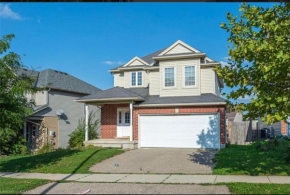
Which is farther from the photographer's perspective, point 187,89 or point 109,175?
point 187,89

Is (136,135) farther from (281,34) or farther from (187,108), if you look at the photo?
(281,34)

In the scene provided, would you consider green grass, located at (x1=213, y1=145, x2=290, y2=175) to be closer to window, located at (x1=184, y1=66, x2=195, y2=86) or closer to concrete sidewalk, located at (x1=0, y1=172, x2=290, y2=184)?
concrete sidewalk, located at (x1=0, y1=172, x2=290, y2=184)

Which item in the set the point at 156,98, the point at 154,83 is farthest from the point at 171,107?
the point at 154,83

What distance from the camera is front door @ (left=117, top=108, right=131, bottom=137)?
21.1 metres

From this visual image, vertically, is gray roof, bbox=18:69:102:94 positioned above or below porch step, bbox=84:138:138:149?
above

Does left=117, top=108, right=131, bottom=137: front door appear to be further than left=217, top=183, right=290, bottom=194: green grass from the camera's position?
Yes

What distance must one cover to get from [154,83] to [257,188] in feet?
44.0

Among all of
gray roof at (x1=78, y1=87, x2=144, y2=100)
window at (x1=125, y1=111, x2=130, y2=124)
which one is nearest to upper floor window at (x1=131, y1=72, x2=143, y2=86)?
gray roof at (x1=78, y1=87, x2=144, y2=100)

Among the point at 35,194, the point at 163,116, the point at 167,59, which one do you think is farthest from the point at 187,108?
the point at 35,194

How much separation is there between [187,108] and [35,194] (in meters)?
11.4

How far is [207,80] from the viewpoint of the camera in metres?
19.3

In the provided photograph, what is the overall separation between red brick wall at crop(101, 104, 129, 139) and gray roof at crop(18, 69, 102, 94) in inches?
195

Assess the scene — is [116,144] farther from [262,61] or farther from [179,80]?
[262,61]

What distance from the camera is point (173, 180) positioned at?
378 inches
